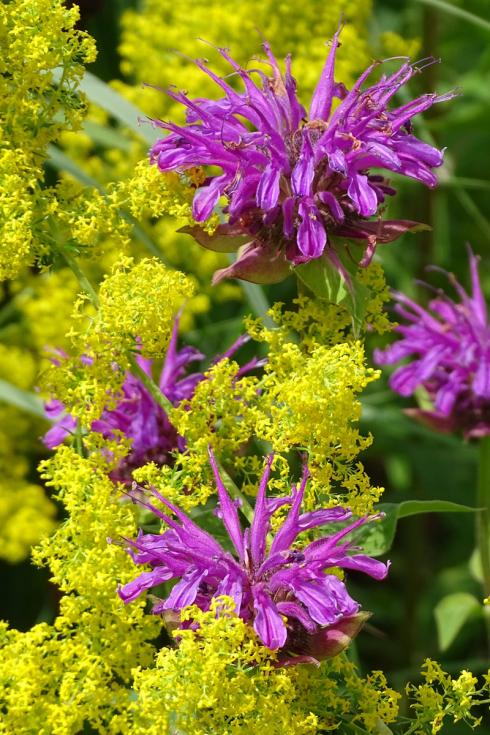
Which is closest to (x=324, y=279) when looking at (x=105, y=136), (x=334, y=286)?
(x=334, y=286)

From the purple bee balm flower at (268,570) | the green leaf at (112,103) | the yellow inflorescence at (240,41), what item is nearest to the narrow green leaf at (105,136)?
the yellow inflorescence at (240,41)

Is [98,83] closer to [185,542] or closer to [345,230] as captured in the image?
[345,230]

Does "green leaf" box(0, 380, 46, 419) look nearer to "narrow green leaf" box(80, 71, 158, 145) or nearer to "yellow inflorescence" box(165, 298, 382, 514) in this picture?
"narrow green leaf" box(80, 71, 158, 145)

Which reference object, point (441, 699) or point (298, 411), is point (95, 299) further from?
point (441, 699)

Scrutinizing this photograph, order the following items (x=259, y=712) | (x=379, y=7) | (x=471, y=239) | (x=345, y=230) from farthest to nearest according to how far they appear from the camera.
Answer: (x=379, y=7) < (x=471, y=239) < (x=345, y=230) < (x=259, y=712)

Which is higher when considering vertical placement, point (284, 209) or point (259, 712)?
point (284, 209)

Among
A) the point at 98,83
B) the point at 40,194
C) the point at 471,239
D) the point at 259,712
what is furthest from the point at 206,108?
the point at 471,239
